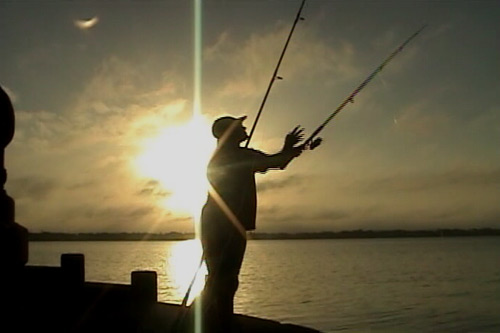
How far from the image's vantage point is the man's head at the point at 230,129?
6.91 m

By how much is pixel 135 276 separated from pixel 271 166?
179 cm

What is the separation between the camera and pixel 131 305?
6.98m

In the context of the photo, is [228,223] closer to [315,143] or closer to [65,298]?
[315,143]

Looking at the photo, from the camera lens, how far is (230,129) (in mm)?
6934

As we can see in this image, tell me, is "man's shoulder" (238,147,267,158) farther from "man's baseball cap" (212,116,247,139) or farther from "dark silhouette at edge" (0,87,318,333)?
"dark silhouette at edge" (0,87,318,333)

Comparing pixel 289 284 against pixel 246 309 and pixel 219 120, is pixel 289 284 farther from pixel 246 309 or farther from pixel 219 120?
pixel 219 120

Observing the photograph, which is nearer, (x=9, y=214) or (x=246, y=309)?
(x=9, y=214)

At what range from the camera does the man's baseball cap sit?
22.8 feet

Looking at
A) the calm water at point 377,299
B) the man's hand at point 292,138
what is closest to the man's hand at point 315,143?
the man's hand at point 292,138

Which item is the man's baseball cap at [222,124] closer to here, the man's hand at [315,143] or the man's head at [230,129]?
the man's head at [230,129]

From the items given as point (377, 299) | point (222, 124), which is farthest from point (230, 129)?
point (377, 299)

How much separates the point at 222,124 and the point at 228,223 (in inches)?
37.5

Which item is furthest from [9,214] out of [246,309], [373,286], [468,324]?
[373,286]

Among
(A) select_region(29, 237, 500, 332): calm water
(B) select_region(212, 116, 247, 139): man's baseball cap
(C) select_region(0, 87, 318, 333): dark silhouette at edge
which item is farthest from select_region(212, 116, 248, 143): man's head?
(A) select_region(29, 237, 500, 332): calm water
